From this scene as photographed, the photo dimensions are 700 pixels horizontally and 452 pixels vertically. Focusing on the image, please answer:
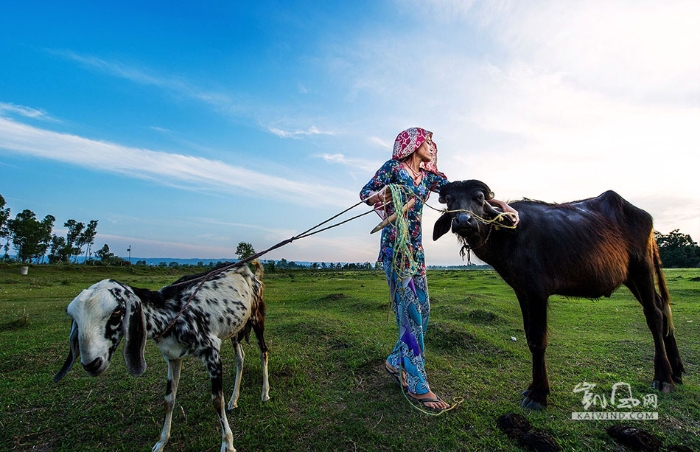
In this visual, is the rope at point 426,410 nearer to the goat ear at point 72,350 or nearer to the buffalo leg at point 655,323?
→ the buffalo leg at point 655,323

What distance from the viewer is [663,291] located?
15.8ft

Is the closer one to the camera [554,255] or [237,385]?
[554,255]

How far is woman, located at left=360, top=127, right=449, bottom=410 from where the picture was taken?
385 cm

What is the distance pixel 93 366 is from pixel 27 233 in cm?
7102

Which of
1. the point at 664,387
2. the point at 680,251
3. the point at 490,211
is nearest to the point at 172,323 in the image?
the point at 490,211

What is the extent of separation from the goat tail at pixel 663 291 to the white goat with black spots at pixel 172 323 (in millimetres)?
5310

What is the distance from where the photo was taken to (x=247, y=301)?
4.26 metres

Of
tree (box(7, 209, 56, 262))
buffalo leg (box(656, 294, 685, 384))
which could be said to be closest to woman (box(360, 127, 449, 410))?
buffalo leg (box(656, 294, 685, 384))

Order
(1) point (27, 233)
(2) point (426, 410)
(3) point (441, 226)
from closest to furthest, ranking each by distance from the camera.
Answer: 1. (2) point (426, 410)
2. (3) point (441, 226)
3. (1) point (27, 233)

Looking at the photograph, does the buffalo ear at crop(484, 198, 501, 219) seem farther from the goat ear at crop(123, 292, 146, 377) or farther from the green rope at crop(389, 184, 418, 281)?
the goat ear at crop(123, 292, 146, 377)

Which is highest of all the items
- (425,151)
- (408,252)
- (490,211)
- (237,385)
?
(425,151)

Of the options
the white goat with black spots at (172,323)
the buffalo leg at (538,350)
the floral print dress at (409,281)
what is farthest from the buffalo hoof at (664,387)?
the white goat with black spots at (172,323)

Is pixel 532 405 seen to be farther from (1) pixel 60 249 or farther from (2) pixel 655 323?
(1) pixel 60 249

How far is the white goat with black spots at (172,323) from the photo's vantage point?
104 inches
